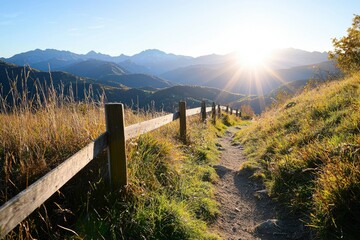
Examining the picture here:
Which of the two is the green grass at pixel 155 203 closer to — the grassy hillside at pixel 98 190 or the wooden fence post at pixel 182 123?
the grassy hillside at pixel 98 190

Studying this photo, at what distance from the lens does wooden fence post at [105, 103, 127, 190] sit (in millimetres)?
3754

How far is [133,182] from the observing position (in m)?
4.02

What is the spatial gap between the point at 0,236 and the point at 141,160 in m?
2.82

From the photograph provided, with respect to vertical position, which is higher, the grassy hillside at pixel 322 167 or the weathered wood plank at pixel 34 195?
the weathered wood plank at pixel 34 195

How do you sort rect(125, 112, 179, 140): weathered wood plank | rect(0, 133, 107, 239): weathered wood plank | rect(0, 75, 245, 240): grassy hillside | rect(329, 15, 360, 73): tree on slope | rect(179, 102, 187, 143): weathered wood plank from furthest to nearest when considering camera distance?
rect(329, 15, 360, 73): tree on slope, rect(179, 102, 187, 143): weathered wood plank, rect(125, 112, 179, 140): weathered wood plank, rect(0, 75, 245, 240): grassy hillside, rect(0, 133, 107, 239): weathered wood plank

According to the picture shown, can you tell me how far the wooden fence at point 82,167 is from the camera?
191 cm

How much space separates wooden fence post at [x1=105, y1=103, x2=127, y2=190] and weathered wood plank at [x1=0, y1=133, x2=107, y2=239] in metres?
0.68

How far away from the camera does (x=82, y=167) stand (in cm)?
304

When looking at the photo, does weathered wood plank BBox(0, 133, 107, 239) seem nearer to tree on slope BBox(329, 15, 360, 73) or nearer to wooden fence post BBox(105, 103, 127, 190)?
wooden fence post BBox(105, 103, 127, 190)

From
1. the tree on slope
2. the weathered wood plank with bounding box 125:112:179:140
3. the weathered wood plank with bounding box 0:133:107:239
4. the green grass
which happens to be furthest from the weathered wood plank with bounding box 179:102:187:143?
the tree on slope

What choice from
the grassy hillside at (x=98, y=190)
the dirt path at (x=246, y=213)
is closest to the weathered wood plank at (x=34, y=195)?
the grassy hillside at (x=98, y=190)

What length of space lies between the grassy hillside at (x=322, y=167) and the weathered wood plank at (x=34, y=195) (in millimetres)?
2895

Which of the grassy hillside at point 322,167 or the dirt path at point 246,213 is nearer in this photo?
the grassy hillside at point 322,167

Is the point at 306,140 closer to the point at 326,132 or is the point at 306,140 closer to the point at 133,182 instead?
the point at 326,132
